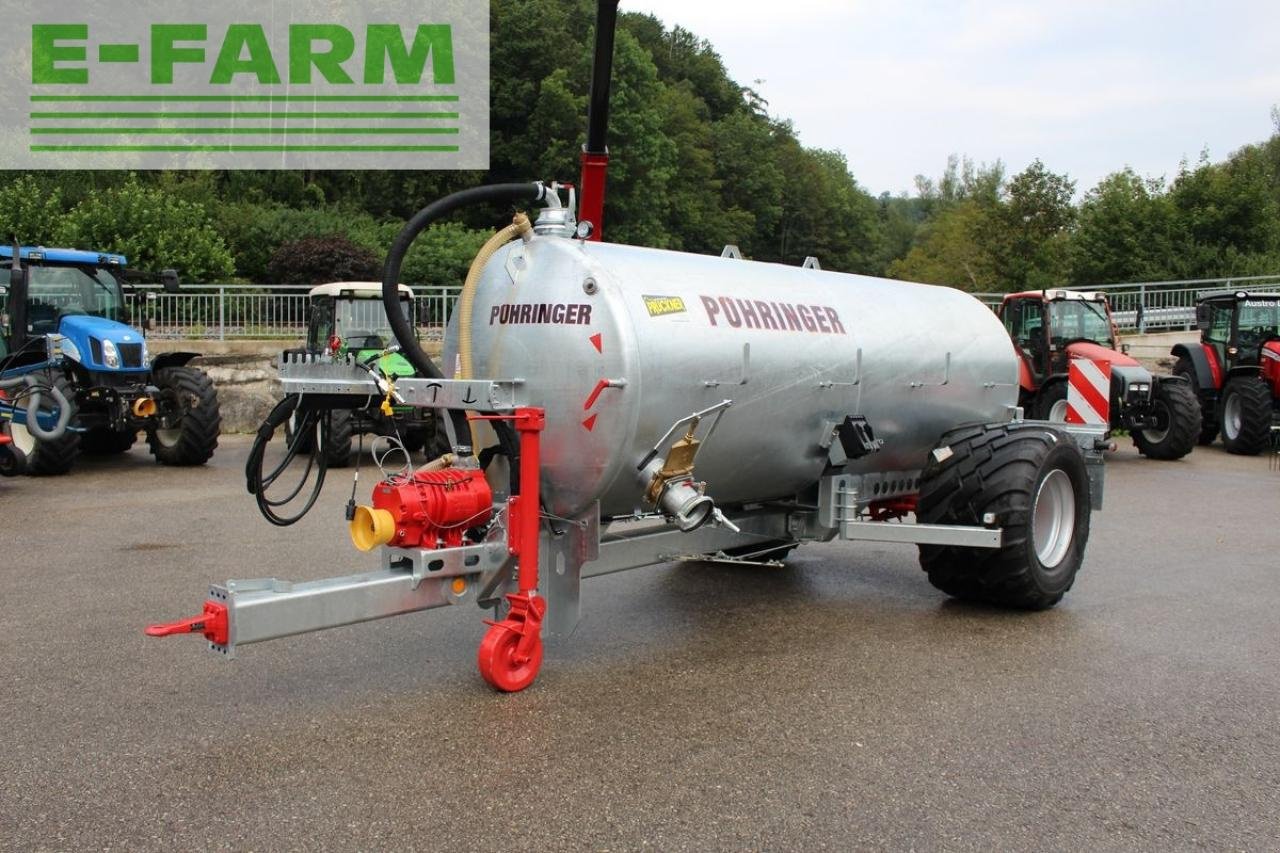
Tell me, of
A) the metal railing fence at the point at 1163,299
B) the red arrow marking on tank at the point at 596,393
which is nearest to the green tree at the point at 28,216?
the metal railing fence at the point at 1163,299

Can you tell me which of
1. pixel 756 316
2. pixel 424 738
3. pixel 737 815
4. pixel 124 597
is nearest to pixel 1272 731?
pixel 737 815

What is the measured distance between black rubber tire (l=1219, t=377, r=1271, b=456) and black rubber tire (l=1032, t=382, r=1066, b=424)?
3015 mm

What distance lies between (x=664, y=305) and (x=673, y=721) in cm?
189

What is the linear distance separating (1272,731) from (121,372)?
12.0 metres

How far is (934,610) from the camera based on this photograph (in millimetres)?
6781

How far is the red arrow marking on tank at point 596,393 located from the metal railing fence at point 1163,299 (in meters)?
21.4

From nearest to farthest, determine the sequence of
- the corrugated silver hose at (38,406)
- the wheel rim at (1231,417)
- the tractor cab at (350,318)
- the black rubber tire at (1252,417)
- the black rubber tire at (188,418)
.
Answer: the corrugated silver hose at (38,406) < the black rubber tire at (188,418) < the tractor cab at (350,318) < the black rubber tire at (1252,417) < the wheel rim at (1231,417)

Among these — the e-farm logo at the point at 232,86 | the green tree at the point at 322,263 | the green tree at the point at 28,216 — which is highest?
the e-farm logo at the point at 232,86

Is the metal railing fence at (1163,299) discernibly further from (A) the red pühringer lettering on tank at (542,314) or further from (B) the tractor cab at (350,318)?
(A) the red pühringer lettering on tank at (542,314)

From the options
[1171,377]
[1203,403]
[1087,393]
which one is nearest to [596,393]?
[1087,393]

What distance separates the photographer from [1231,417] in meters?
16.8

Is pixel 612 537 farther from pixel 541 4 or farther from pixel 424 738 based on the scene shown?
pixel 541 4

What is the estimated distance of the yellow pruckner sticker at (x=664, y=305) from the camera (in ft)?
17.1

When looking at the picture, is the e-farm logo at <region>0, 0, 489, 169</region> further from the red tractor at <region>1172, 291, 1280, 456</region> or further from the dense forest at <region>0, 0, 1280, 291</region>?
the red tractor at <region>1172, 291, 1280, 456</region>
